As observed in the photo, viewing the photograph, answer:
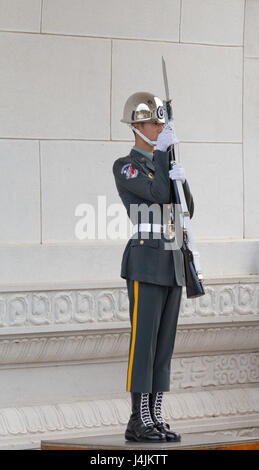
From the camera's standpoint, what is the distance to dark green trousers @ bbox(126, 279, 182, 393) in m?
4.51

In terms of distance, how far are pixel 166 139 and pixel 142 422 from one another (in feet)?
3.94

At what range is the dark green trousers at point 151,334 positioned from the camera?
4508 mm

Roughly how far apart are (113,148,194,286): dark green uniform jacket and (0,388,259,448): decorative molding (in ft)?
4.16

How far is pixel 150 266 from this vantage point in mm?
4516

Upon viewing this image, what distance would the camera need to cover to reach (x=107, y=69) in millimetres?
5781

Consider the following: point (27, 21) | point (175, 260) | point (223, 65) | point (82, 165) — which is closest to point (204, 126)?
point (223, 65)

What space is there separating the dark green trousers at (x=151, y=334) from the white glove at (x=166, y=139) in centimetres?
58

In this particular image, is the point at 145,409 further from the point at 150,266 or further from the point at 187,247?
the point at 187,247

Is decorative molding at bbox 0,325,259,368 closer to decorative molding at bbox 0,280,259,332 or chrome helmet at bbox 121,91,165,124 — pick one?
decorative molding at bbox 0,280,259,332

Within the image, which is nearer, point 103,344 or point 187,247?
point 187,247

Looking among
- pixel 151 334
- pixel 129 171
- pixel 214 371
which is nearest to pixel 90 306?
pixel 214 371

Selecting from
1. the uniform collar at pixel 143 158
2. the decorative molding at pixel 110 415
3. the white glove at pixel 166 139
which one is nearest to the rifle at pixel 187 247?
the white glove at pixel 166 139

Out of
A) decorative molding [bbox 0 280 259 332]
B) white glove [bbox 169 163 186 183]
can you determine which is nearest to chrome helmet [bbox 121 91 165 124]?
white glove [bbox 169 163 186 183]

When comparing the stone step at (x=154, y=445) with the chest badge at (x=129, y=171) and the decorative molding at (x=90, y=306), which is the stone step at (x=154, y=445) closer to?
the decorative molding at (x=90, y=306)
